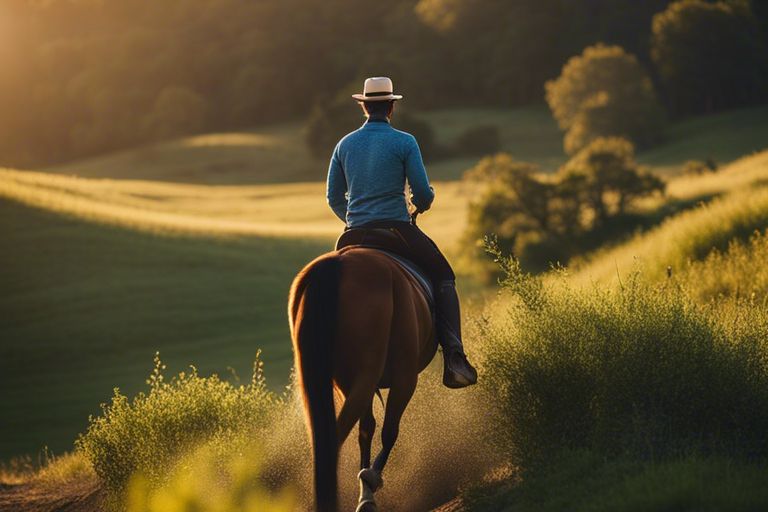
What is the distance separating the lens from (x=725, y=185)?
3456 centimetres

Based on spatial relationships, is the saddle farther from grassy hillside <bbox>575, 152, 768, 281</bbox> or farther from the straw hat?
grassy hillside <bbox>575, 152, 768, 281</bbox>

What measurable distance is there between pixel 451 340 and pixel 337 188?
179cm

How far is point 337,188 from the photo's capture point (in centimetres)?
963

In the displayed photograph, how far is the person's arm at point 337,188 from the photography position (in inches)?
375

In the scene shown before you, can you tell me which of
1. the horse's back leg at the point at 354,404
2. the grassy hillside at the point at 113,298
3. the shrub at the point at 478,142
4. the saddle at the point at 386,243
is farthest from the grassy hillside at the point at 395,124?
the horse's back leg at the point at 354,404

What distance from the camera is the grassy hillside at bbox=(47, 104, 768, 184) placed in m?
71.4

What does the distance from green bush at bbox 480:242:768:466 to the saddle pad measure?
783 mm

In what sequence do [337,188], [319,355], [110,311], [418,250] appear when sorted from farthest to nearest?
[110,311] → [337,188] → [418,250] → [319,355]

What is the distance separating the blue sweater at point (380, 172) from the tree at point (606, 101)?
67372 millimetres

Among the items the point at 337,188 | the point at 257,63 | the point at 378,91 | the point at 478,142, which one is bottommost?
the point at 337,188

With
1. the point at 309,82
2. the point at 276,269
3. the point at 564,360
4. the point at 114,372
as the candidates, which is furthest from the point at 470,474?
the point at 309,82

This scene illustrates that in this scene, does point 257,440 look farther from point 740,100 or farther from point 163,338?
point 740,100

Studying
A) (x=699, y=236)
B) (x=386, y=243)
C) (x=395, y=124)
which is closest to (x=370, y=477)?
(x=386, y=243)

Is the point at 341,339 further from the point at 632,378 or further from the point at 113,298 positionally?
the point at 113,298
